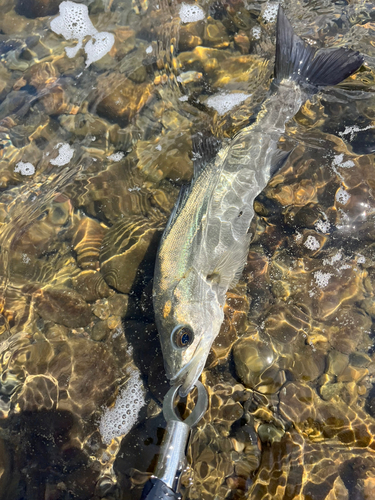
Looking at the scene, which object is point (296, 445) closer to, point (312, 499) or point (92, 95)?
point (312, 499)

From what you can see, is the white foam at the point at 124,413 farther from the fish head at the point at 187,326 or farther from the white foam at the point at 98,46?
the white foam at the point at 98,46

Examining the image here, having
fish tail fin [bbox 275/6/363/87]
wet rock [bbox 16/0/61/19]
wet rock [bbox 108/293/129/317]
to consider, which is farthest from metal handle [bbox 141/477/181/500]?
wet rock [bbox 16/0/61/19]

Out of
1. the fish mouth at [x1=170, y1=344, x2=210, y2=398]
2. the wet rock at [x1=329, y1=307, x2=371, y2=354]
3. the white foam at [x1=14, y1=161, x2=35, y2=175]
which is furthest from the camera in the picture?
the white foam at [x1=14, y1=161, x2=35, y2=175]

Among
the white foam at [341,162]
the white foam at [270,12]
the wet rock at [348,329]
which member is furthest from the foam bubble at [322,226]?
the white foam at [270,12]

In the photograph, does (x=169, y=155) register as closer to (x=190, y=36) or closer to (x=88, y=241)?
(x=88, y=241)

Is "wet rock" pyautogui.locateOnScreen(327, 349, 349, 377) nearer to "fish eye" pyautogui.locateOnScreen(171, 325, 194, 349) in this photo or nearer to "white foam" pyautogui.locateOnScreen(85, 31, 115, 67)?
"fish eye" pyautogui.locateOnScreen(171, 325, 194, 349)

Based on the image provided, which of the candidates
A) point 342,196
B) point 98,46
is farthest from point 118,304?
point 98,46
